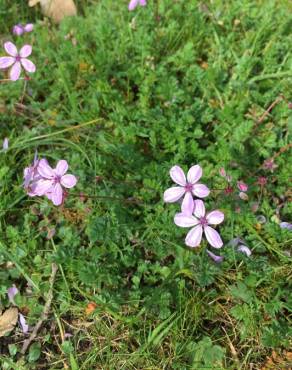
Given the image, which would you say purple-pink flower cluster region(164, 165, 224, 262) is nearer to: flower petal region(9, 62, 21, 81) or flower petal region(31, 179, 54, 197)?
flower petal region(31, 179, 54, 197)

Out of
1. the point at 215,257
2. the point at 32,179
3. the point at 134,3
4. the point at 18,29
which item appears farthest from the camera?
the point at 18,29

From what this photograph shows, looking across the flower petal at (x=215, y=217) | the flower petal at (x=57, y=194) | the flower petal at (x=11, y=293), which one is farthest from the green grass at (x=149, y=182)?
the flower petal at (x=57, y=194)

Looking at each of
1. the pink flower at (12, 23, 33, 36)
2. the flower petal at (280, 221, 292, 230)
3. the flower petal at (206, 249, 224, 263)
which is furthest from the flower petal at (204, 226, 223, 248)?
the pink flower at (12, 23, 33, 36)

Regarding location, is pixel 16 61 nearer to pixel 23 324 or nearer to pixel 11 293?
pixel 11 293

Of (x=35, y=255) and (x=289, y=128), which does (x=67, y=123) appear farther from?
(x=289, y=128)

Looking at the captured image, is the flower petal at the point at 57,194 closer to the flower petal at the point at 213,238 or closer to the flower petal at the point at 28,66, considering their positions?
the flower petal at the point at 213,238

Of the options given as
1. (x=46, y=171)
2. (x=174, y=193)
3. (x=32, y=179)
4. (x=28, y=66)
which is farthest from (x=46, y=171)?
(x=28, y=66)
